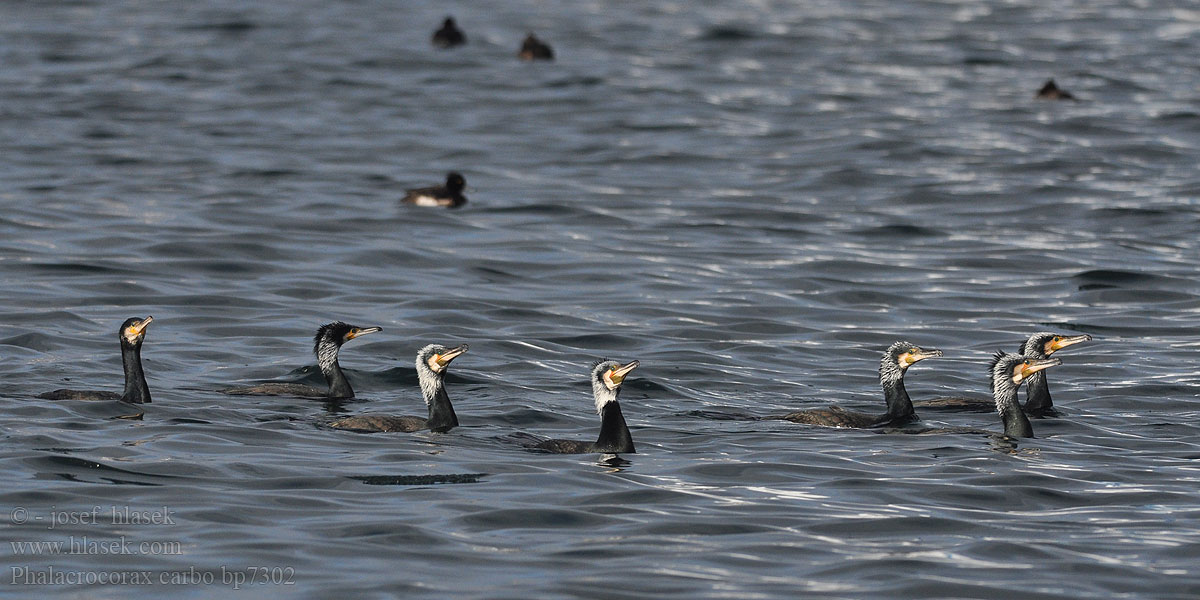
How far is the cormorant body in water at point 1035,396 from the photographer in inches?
635

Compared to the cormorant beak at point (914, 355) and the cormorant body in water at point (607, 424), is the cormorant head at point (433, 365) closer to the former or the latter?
the cormorant body in water at point (607, 424)

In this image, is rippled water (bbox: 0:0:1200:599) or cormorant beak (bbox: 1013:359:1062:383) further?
cormorant beak (bbox: 1013:359:1062:383)

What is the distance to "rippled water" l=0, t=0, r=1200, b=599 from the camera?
452 inches

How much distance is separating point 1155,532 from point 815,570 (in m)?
2.61

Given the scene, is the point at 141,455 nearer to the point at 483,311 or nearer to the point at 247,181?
the point at 483,311

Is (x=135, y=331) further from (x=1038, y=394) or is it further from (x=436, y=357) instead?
(x=1038, y=394)

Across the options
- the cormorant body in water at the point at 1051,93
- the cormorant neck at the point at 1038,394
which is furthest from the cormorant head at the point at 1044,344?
the cormorant body in water at the point at 1051,93

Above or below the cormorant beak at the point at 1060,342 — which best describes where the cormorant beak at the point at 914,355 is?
below

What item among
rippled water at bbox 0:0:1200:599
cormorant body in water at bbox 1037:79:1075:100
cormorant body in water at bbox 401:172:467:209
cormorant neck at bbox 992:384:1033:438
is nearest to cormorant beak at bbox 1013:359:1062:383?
cormorant neck at bbox 992:384:1033:438

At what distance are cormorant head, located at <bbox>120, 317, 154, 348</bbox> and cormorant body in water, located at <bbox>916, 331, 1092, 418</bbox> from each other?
7083mm

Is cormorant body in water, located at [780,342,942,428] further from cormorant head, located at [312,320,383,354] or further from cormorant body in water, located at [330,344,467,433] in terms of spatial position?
cormorant head, located at [312,320,383,354]

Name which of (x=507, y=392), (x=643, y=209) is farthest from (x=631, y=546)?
(x=643, y=209)

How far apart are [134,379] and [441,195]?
11682mm

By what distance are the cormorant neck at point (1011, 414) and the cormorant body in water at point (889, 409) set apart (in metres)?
0.85
